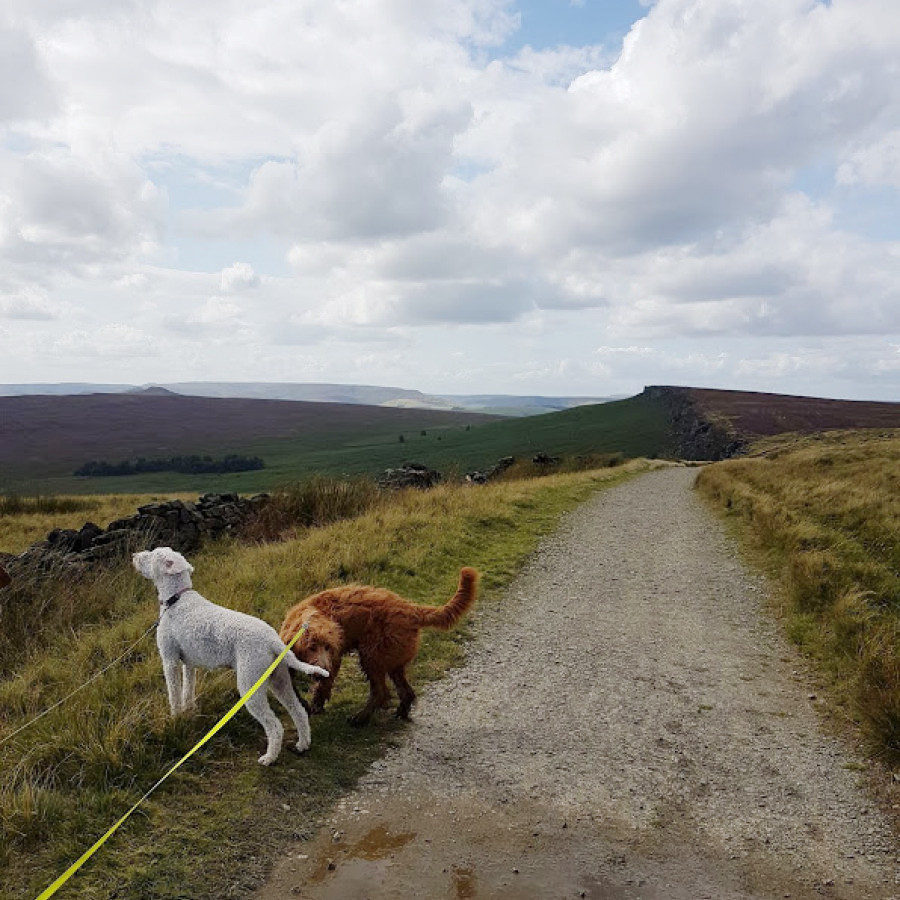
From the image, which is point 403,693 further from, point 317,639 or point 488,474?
point 488,474

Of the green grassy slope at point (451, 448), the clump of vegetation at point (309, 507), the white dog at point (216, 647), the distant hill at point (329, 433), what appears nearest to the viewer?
the white dog at point (216, 647)

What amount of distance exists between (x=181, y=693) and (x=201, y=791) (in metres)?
0.93

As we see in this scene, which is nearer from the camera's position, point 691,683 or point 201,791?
point 201,791

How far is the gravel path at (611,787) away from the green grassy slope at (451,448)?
3997 centimetres

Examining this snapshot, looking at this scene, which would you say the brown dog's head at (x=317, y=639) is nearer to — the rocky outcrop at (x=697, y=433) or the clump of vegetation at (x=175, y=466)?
the rocky outcrop at (x=697, y=433)

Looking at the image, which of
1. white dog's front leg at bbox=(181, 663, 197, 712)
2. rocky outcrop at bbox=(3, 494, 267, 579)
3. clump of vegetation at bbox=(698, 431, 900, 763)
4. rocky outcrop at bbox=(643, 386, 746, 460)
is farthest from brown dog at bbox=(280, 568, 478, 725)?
rocky outcrop at bbox=(643, 386, 746, 460)

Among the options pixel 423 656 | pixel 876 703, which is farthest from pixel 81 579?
pixel 876 703

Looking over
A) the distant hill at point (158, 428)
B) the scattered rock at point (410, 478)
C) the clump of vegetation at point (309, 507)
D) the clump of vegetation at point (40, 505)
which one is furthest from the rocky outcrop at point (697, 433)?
the distant hill at point (158, 428)

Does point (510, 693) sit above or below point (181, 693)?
below

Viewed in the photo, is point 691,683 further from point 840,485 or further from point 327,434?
point 327,434

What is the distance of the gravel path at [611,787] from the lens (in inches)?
143

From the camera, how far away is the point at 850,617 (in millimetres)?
7648

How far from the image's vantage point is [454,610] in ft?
17.6

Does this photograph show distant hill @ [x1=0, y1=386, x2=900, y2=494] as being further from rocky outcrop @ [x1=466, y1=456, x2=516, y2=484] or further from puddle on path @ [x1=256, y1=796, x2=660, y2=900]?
puddle on path @ [x1=256, y1=796, x2=660, y2=900]
